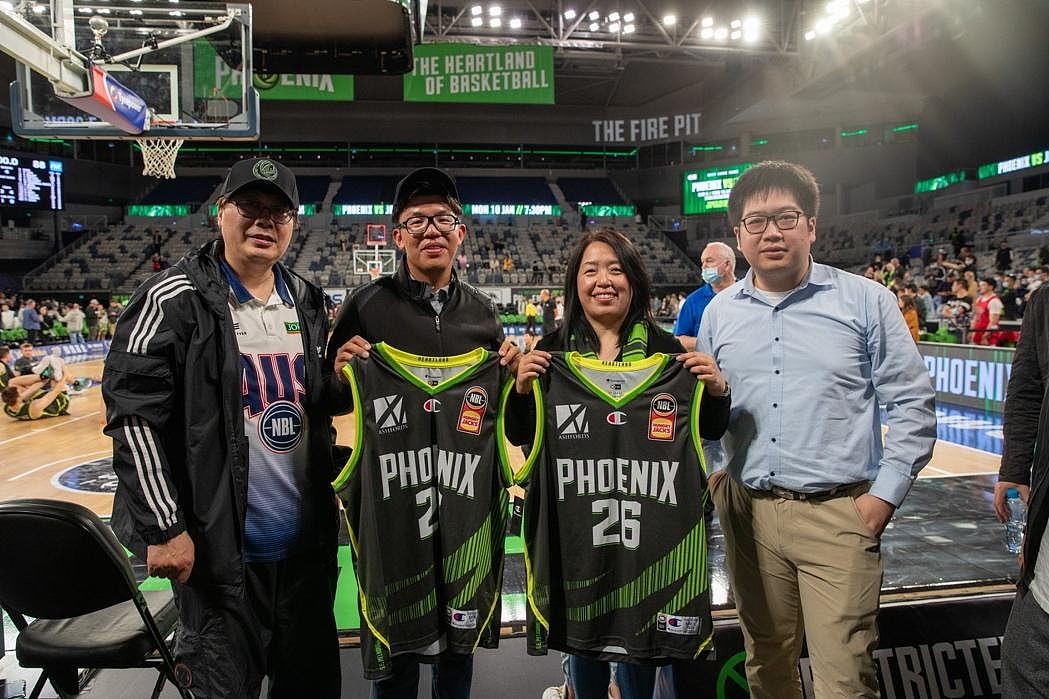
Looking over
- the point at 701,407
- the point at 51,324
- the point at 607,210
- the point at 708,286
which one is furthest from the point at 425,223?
the point at 607,210

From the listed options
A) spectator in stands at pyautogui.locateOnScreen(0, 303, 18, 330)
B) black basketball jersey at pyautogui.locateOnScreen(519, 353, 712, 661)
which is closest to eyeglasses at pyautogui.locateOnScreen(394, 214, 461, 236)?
black basketball jersey at pyautogui.locateOnScreen(519, 353, 712, 661)

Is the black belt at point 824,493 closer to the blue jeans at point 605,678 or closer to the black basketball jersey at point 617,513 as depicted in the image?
the black basketball jersey at point 617,513

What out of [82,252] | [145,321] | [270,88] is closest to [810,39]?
[270,88]

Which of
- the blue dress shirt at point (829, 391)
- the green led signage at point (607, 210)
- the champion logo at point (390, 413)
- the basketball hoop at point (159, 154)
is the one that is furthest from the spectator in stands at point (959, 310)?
the green led signage at point (607, 210)

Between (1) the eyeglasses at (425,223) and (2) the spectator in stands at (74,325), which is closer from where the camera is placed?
(1) the eyeglasses at (425,223)

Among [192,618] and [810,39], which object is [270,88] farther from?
[192,618]

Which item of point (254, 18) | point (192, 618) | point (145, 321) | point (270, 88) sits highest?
point (270, 88)

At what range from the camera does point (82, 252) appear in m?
28.1

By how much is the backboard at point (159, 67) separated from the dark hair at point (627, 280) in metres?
5.09

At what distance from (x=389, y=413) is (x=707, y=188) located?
74.7 ft

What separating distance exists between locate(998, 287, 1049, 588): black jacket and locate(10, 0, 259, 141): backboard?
6154mm

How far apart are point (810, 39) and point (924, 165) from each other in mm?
14036

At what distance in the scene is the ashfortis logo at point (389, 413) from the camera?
209 cm

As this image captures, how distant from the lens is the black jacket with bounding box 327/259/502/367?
224 cm
